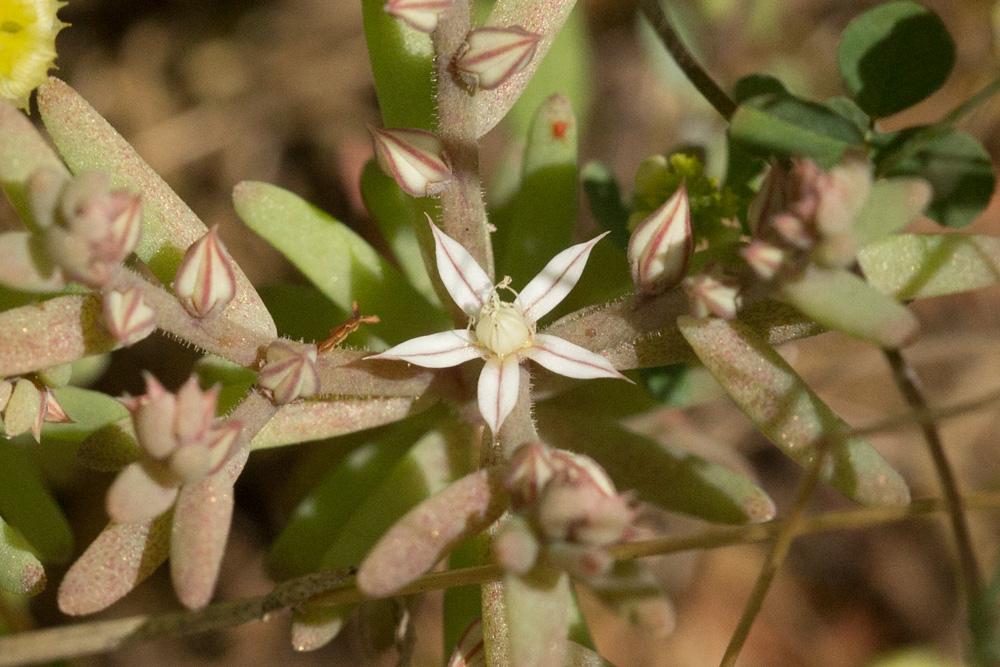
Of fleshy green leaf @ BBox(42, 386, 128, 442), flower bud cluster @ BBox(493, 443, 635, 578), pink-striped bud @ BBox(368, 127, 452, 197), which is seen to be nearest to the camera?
flower bud cluster @ BBox(493, 443, 635, 578)

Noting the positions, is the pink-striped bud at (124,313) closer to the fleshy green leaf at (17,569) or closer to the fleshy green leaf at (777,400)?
the fleshy green leaf at (17,569)

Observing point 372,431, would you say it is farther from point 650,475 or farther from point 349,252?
point 650,475

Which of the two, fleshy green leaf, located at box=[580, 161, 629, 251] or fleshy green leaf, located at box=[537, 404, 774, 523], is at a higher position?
fleshy green leaf, located at box=[580, 161, 629, 251]

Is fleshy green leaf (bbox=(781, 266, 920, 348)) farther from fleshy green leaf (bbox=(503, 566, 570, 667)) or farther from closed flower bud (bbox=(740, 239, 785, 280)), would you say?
fleshy green leaf (bbox=(503, 566, 570, 667))

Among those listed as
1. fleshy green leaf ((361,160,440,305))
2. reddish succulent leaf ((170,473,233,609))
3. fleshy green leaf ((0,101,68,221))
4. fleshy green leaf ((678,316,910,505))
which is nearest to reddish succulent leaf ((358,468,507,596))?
reddish succulent leaf ((170,473,233,609))

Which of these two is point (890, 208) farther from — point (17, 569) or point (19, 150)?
point (17, 569)

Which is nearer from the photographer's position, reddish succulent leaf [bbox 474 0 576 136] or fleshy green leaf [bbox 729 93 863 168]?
fleshy green leaf [bbox 729 93 863 168]

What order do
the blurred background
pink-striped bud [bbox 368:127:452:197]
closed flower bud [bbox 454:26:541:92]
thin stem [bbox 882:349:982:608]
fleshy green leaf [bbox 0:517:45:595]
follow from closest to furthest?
1. thin stem [bbox 882:349:982:608]
2. closed flower bud [bbox 454:26:541:92]
3. pink-striped bud [bbox 368:127:452:197]
4. fleshy green leaf [bbox 0:517:45:595]
5. the blurred background

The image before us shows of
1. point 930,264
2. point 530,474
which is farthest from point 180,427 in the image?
point 930,264
